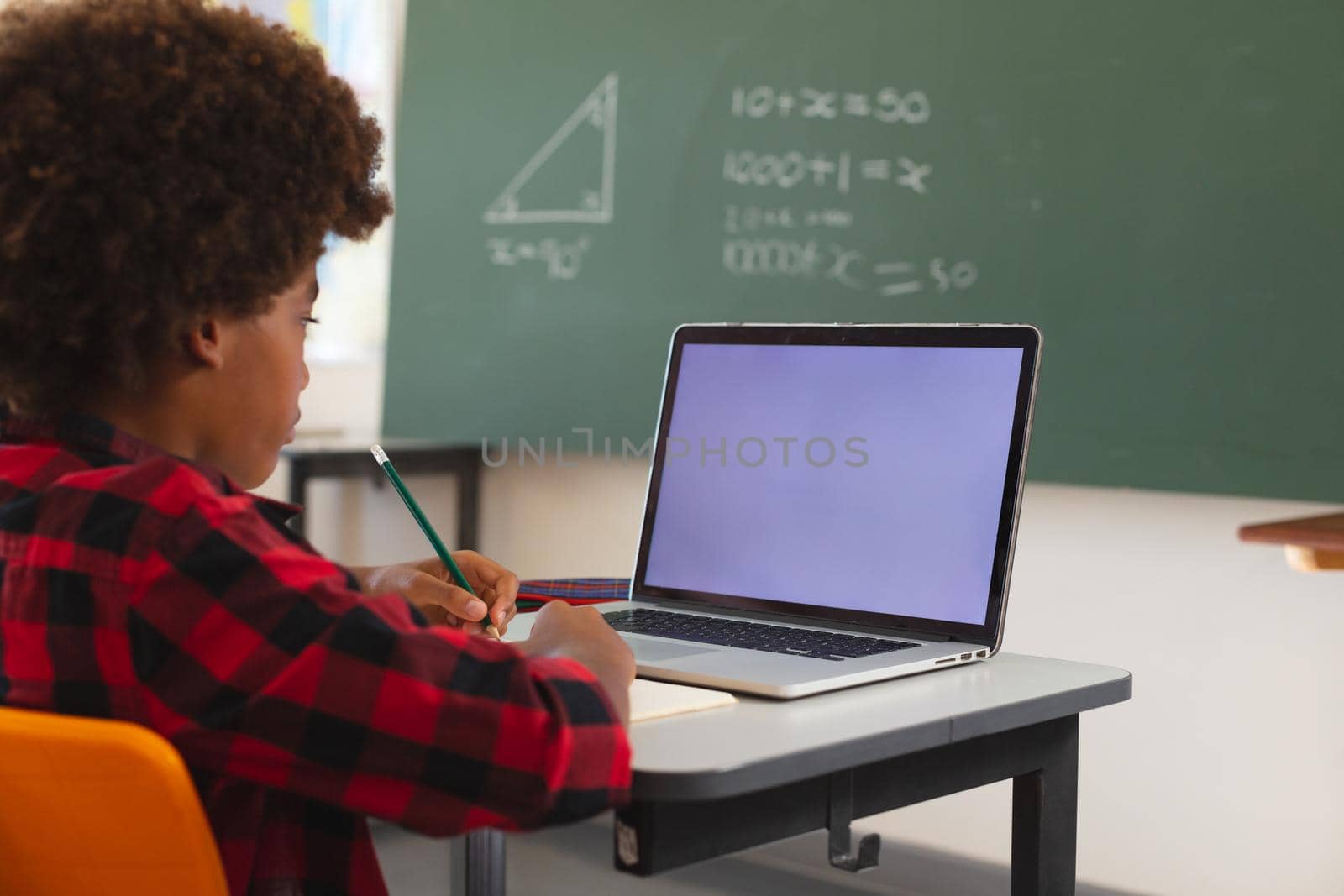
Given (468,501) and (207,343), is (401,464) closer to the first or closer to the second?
(468,501)

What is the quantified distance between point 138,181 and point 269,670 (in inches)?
11.3

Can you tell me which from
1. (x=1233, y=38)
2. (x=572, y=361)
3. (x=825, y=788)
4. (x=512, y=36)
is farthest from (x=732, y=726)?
(x=512, y=36)

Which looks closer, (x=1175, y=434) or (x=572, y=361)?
(x=1175, y=434)

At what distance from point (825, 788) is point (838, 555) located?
400 mm

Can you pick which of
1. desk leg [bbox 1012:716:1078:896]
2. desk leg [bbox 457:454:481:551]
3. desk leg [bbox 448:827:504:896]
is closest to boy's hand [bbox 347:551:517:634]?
desk leg [bbox 448:827:504:896]

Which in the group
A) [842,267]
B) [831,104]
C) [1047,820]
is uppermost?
[831,104]

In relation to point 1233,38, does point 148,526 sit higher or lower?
lower

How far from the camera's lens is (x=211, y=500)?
2.62 ft

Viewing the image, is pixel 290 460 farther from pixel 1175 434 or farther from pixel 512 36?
pixel 1175 434

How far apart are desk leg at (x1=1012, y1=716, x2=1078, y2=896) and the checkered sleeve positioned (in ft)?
1.62

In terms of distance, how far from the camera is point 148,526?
2.57ft

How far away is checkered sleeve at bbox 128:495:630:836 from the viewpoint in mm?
774

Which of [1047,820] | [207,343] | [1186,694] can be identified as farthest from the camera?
[1186,694]

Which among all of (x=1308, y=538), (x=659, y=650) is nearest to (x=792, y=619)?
(x=659, y=650)
